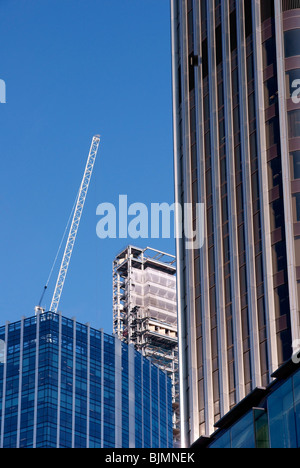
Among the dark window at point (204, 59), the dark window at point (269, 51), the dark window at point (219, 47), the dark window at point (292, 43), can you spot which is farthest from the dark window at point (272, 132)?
the dark window at point (204, 59)

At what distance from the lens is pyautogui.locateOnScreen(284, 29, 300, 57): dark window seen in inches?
3583

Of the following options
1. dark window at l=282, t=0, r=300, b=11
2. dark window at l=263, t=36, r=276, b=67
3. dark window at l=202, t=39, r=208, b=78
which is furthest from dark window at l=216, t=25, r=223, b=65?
dark window at l=282, t=0, r=300, b=11

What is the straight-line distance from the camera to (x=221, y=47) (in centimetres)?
10094

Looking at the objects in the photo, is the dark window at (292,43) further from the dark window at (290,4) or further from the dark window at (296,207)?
the dark window at (296,207)

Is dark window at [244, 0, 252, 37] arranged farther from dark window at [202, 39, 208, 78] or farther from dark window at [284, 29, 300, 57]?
dark window at [202, 39, 208, 78]

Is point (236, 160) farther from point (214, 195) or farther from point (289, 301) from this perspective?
point (289, 301)

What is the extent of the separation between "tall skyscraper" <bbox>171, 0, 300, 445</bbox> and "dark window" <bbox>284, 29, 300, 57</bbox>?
9cm

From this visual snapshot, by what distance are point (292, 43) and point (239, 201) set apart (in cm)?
1437

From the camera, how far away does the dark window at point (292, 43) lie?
299 feet

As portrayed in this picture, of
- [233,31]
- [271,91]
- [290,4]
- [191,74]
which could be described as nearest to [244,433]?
[271,91]

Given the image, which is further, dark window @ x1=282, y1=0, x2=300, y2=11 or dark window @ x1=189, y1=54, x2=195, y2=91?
dark window @ x1=189, y1=54, x2=195, y2=91

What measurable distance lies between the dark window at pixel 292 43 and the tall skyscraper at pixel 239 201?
86mm

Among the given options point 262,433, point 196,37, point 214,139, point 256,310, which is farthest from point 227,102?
point 262,433
